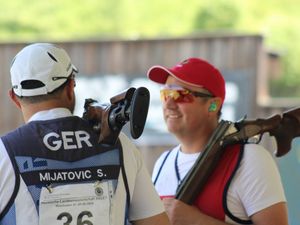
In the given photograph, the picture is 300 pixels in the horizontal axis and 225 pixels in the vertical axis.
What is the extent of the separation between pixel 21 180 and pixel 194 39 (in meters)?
8.02

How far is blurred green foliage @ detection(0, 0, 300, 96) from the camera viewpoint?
18453 mm

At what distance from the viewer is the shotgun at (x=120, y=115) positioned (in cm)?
274

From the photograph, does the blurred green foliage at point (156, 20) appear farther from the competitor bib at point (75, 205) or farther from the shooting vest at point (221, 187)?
the competitor bib at point (75, 205)

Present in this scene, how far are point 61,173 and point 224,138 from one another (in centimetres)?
106

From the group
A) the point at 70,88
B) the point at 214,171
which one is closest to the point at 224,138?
the point at 214,171

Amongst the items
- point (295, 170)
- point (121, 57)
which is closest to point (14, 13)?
point (121, 57)

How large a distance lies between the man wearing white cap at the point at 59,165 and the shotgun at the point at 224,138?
0.58 m

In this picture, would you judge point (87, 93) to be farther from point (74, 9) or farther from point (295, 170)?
point (74, 9)

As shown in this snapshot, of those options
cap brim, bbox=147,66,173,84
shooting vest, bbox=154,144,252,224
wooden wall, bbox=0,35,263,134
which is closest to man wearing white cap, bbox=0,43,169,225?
shooting vest, bbox=154,144,252,224

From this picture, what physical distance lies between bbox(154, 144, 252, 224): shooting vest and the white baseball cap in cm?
92

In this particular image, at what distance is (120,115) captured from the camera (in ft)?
9.17

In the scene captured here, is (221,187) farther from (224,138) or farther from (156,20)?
(156,20)

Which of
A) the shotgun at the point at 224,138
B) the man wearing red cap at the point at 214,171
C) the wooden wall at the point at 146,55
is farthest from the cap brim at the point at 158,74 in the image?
the wooden wall at the point at 146,55

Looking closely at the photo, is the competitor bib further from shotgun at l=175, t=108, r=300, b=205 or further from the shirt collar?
shotgun at l=175, t=108, r=300, b=205
